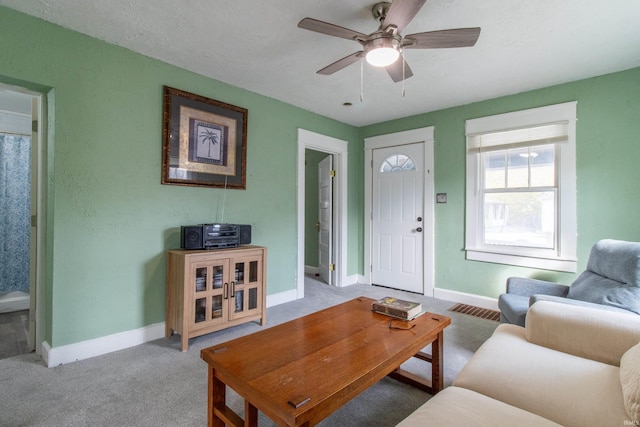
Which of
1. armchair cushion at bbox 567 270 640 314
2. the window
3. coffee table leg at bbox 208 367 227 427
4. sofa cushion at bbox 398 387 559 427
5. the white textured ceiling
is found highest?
the white textured ceiling

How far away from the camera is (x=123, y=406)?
5.64 feet

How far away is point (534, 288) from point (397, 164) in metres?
2.27

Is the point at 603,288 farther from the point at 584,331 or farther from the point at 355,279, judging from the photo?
the point at 355,279

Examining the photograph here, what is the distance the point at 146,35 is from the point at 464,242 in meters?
3.77

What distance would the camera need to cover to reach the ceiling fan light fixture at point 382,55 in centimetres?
182

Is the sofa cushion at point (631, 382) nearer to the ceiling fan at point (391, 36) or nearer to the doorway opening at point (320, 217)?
the ceiling fan at point (391, 36)

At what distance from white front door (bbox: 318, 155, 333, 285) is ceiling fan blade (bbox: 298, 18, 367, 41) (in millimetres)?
2724

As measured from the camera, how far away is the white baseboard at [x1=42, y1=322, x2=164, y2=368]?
216cm

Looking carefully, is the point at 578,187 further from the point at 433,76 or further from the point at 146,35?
the point at 146,35

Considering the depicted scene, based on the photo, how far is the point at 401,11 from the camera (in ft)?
5.19

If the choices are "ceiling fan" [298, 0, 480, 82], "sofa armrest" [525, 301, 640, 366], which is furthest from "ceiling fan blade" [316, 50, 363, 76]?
"sofa armrest" [525, 301, 640, 366]

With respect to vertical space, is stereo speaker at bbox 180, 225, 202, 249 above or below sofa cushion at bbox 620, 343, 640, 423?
above

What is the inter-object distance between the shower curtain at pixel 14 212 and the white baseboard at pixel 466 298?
493cm

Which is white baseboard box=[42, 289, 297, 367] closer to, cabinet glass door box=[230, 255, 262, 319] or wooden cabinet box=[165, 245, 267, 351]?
wooden cabinet box=[165, 245, 267, 351]
